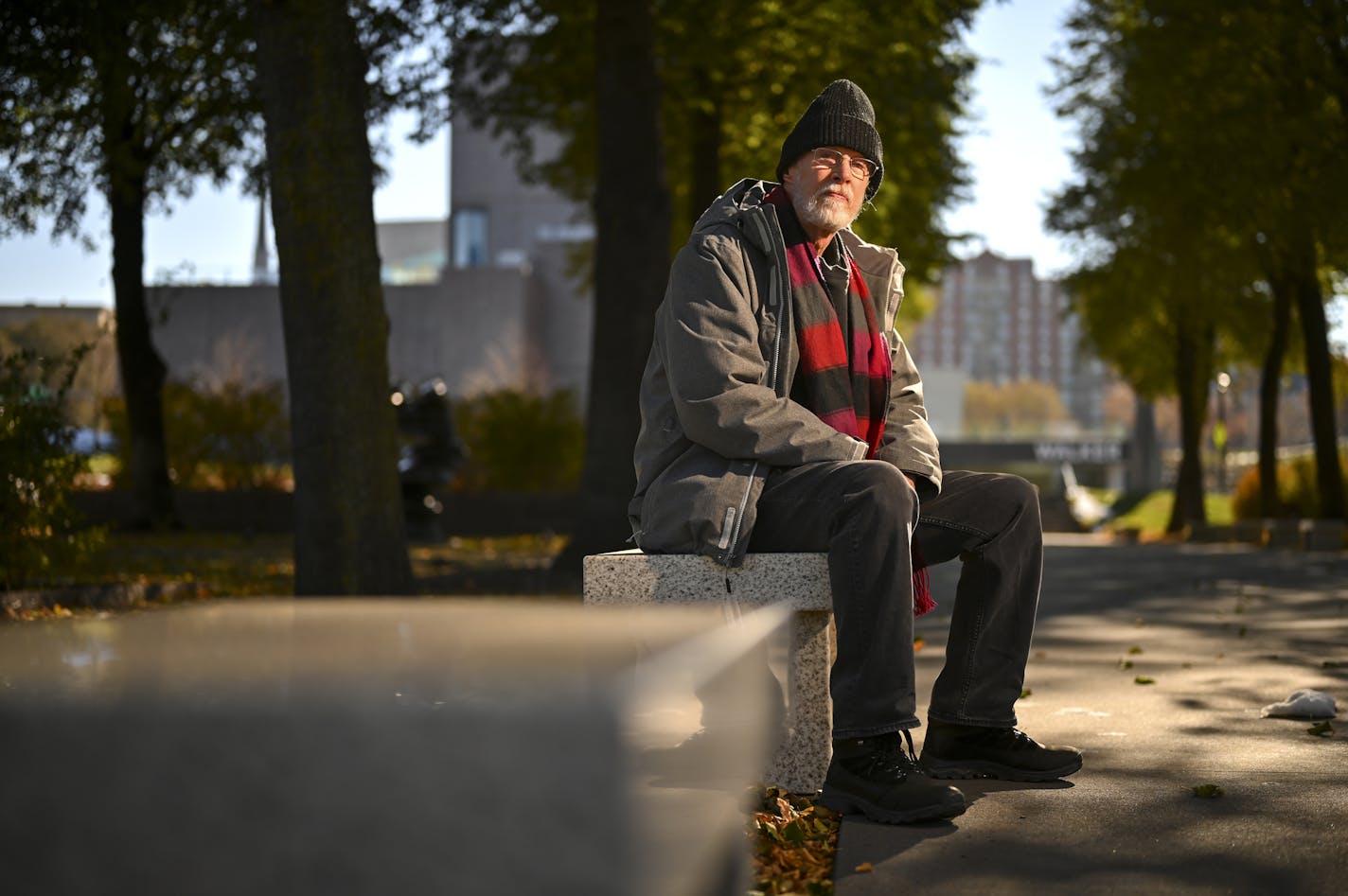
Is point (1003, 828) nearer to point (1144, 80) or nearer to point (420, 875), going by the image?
point (420, 875)

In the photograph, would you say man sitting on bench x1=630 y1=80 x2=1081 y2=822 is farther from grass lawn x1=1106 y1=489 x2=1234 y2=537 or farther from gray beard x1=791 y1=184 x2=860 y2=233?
grass lawn x1=1106 y1=489 x2=1234 y2=537

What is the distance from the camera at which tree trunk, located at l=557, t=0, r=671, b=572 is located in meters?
14.8

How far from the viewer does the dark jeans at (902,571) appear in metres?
3.59

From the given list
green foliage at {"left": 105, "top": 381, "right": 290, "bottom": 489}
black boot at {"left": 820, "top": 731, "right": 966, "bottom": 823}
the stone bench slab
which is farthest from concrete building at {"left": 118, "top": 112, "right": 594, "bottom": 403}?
black boot at {"left": 820, "top": 731, "right": 966, "bottom": 823}

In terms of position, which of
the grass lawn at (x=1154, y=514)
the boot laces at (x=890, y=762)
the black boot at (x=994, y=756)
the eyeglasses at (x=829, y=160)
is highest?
the eyeglasses at (x=829, y=160)

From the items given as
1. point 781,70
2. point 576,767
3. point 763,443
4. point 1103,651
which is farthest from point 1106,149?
point 576,767

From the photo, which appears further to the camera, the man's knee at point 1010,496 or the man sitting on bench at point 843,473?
the man's knee at point 1010,496

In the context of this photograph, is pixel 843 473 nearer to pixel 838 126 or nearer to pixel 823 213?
pixel 823 213

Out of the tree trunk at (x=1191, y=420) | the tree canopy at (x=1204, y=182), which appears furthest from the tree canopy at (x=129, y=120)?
the tree trunk at (x=1191, y=420)

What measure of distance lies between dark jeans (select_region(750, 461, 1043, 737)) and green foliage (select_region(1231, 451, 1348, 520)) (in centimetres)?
2110

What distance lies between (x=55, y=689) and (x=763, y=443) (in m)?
2.70

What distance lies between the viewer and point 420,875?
1.18 metres

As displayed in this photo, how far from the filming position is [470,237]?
78500mm

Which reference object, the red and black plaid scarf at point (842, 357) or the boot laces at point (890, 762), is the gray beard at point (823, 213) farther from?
the boot laces at point (890, 762)
